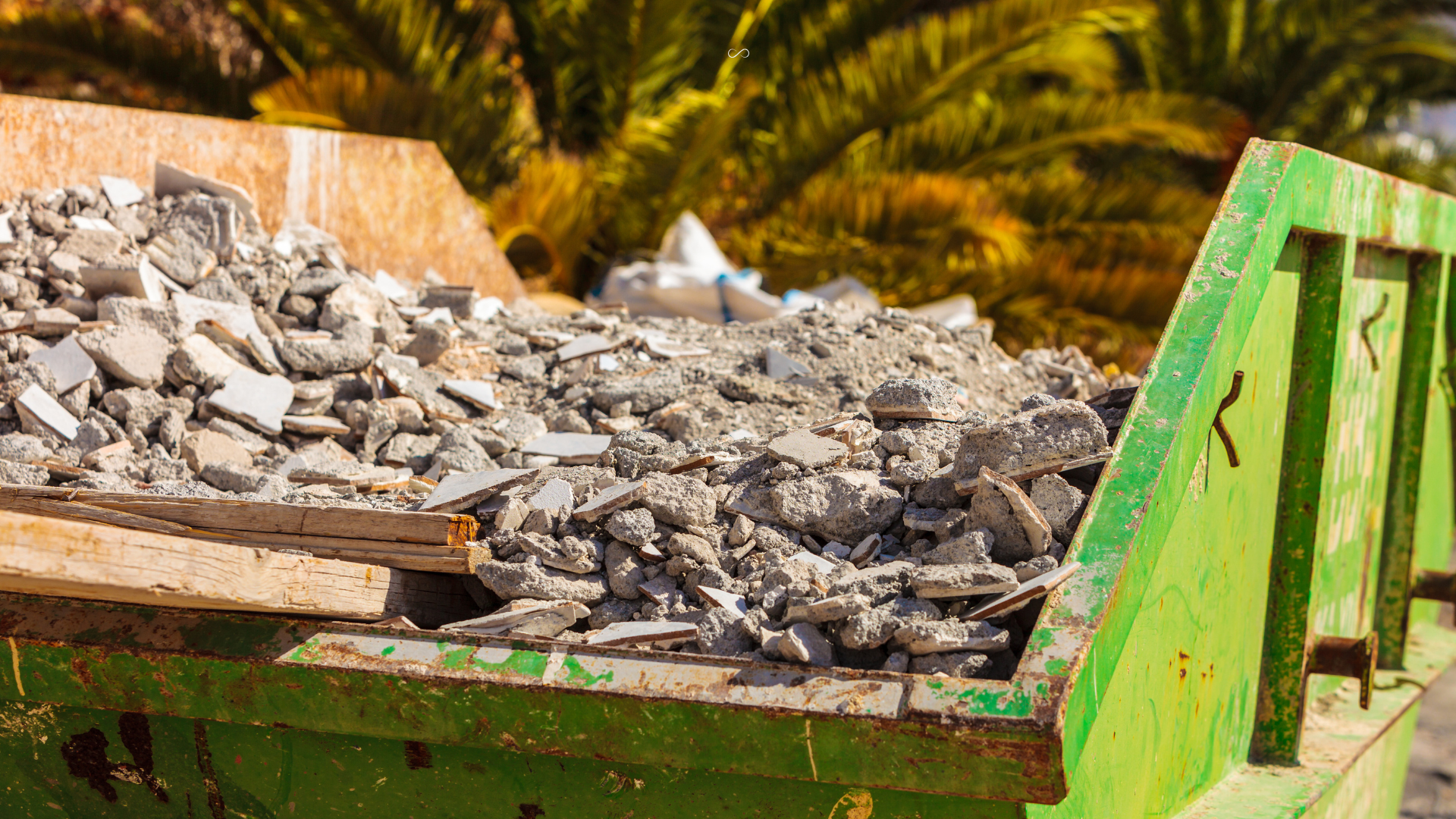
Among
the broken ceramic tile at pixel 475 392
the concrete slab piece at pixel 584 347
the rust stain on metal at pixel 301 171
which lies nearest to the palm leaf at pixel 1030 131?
the rust stain on metal at pixel 301 171

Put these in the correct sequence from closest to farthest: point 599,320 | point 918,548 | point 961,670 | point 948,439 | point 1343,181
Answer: point 961,670, point 918,548, point 948,439, point 1343,181, point 599,320

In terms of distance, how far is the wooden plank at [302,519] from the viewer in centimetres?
120

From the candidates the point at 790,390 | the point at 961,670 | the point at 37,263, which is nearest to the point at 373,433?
the point at 790,390

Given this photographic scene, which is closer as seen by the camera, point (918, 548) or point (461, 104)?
point (918, 548)

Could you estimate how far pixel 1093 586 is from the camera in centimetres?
102

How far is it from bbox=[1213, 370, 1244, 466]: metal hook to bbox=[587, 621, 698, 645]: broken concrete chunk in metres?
0.71

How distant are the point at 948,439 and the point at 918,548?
0.94 feet

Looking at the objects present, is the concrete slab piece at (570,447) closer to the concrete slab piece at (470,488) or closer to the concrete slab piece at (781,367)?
the concrete slab piece at (470,488)

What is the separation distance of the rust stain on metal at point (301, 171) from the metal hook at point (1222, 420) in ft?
7.37

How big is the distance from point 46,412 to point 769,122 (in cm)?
494

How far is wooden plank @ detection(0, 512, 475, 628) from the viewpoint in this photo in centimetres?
91

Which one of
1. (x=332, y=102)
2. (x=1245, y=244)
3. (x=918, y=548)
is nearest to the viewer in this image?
(x=918, y=548)

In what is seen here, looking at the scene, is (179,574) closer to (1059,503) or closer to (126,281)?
(1059,503)

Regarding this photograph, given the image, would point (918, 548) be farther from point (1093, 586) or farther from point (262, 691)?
point (262, 691)
